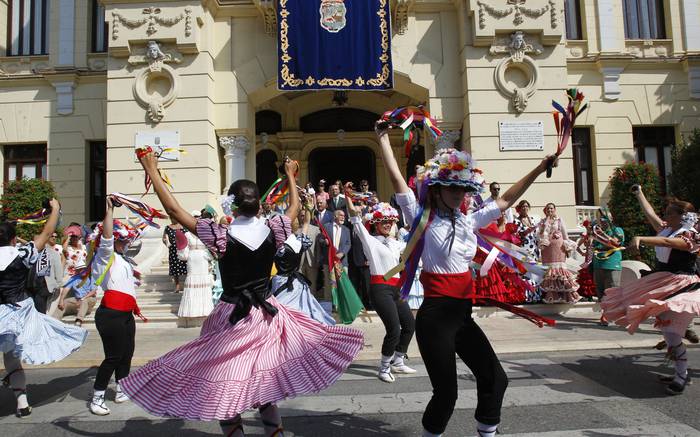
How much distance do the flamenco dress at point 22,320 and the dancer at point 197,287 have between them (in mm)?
4535

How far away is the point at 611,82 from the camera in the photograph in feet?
56.1

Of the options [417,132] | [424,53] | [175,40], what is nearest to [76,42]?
[175,40]

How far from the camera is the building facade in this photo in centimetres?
1434

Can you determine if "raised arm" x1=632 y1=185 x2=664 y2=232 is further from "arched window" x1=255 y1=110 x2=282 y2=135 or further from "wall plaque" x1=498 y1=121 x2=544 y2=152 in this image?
"arched window" x1=255 y1=110 x2=282 y2=135

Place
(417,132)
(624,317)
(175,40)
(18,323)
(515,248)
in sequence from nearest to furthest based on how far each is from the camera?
(515,248) < (417,132) < (18,323) < (624,317) < (175,40)

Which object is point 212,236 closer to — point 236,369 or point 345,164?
point 236,369

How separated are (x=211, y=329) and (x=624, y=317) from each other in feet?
15.7

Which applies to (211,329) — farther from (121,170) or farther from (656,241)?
(121,170)

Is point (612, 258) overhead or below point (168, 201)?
below

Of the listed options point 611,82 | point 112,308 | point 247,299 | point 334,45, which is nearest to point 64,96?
point 334,45

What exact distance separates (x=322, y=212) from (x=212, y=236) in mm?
7350

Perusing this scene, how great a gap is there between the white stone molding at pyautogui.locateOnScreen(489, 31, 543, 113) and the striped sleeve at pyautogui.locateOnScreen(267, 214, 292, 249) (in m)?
12.0

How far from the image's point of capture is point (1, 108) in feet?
56.3

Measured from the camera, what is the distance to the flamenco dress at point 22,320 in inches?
206
